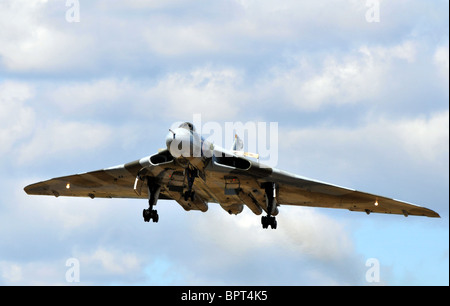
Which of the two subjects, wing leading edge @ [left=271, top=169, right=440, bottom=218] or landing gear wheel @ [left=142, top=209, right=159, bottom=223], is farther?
landing gear wheel @ [left=142, top=209, right=159, bottom=223]

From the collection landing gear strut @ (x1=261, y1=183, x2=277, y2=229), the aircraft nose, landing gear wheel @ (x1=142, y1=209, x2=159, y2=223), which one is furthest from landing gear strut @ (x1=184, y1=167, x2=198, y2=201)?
landing gear strut @ (x1=261, y1=183, x2=277, y2=229)

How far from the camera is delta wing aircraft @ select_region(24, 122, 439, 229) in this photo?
1865 inches

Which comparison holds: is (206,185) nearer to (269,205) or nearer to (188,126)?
(269,205)

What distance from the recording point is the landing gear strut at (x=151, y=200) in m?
50.5

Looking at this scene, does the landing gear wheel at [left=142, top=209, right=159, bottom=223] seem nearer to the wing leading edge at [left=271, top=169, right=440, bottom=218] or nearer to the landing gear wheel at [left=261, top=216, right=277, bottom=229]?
the landing gear wheel at [left=261, top=216, right=277, bottom=229]

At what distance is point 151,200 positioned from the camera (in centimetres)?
5097

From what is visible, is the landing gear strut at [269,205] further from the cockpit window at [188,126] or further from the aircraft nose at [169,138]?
the aircraft nose at [169,138]

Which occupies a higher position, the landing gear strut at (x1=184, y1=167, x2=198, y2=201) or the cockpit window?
the cockpit window

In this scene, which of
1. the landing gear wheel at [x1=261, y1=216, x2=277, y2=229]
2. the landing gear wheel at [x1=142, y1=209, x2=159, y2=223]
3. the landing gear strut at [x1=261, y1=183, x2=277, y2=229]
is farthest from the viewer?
the landing gear wheel at [x1=261, y1=216, x2=277, y2=229]

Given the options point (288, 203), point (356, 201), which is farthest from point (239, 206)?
point (356, 201)

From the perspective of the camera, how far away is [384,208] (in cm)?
5362

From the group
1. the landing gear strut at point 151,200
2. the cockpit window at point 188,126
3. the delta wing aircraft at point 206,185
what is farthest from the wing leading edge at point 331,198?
the landing gear strut at point 151,200

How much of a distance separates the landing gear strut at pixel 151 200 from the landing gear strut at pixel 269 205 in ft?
20.3
